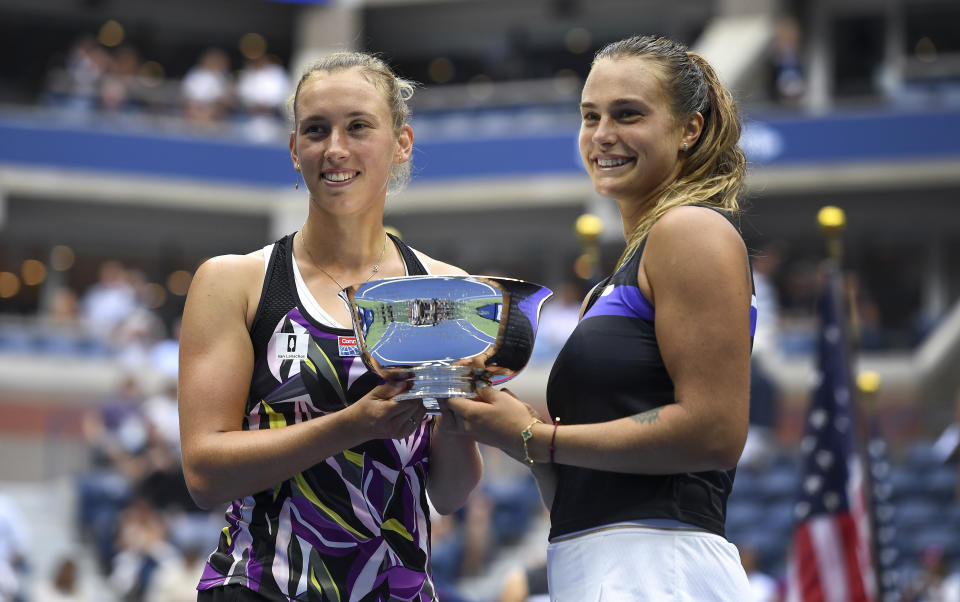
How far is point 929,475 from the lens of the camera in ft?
33.9

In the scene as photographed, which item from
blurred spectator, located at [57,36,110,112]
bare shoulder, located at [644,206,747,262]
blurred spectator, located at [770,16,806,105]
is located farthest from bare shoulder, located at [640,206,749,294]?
blurred spectator, located at [57,36,110,112]

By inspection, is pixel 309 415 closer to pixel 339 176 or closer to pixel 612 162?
pixel 339 176

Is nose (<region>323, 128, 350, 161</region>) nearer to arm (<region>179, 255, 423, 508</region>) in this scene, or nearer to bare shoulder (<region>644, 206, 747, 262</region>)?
arm (<region>179, 255, 423, 508</region>)

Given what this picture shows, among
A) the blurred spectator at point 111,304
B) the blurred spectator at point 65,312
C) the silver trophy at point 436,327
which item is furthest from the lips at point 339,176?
the blurred spectator at point 65,312

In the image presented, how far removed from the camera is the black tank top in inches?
80.4

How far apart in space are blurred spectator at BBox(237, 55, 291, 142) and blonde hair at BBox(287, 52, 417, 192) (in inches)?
605

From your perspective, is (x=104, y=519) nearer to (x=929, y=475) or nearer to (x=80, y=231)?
(x=929, y=475)

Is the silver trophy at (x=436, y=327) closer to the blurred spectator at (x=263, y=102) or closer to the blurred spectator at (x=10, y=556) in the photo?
the blurred spectator at (x=10, y=556)

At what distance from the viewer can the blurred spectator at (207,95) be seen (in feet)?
57.7

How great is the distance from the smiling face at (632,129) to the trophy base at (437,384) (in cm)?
48

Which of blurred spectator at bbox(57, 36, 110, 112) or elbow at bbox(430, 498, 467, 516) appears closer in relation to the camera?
elbow at bbox(430, 498, 467, 516)

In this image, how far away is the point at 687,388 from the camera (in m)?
1.96

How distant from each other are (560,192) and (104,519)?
8.60 meters

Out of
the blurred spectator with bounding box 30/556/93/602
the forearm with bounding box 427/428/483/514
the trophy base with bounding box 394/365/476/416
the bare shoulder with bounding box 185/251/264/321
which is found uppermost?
the bare shoulder with bounding box 185/251/264/321
